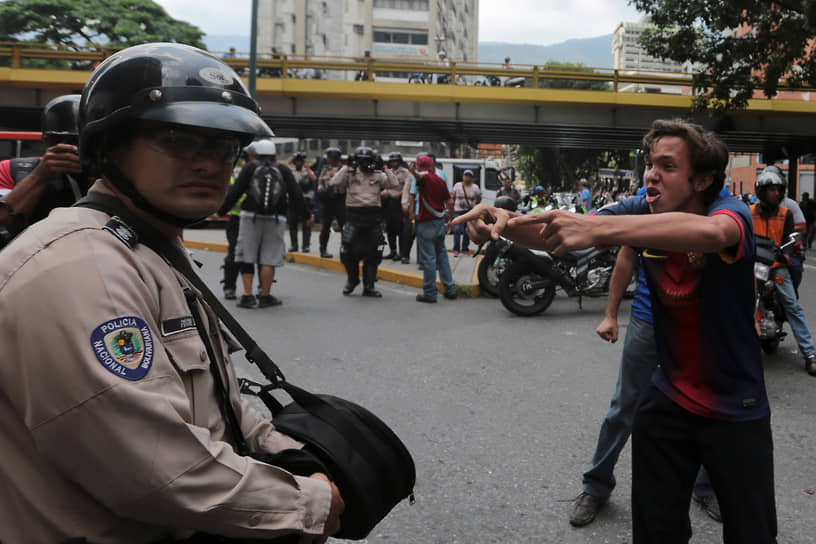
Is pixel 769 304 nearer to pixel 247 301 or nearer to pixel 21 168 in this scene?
pixel 247 301

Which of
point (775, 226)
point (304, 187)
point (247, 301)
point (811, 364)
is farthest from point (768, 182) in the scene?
point (304, 187)

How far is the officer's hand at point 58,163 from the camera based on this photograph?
10.9 ft

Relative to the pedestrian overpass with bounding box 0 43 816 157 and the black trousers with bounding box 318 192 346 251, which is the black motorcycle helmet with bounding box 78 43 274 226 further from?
the pedestrian overpass with bounding box 0 43 816 157

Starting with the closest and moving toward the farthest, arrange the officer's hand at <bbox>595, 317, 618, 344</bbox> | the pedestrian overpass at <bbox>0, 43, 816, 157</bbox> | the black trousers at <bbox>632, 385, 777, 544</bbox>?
the black trousers at <bbox>632, 385, 777, 544</bbox>
the officer's hand at <bbox>595, 317, 618, 344</bbox>
the pedestrian overpass at <bbox>0, 43, 816, 157</bbox>

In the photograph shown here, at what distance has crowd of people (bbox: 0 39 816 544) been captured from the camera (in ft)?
3.70

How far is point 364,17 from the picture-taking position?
224 ft

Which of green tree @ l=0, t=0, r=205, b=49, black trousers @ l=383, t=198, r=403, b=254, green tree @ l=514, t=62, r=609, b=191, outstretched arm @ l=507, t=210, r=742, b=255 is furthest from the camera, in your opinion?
green tree @ l=514, t=62, r=609, b=191

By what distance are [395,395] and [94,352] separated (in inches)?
164

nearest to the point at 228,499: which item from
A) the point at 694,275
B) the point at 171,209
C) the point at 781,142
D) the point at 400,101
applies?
the point at 171,209

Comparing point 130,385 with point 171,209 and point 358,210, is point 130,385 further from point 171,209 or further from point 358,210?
point 358,210

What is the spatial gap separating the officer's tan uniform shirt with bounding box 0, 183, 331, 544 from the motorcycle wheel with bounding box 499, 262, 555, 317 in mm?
7354

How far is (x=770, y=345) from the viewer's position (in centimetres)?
670

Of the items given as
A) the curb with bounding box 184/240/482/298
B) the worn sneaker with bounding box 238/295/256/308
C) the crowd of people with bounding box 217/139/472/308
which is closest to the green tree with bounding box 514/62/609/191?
the curb with bounding box 184/240/482/298

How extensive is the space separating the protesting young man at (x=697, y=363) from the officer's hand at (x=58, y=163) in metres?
2.05
